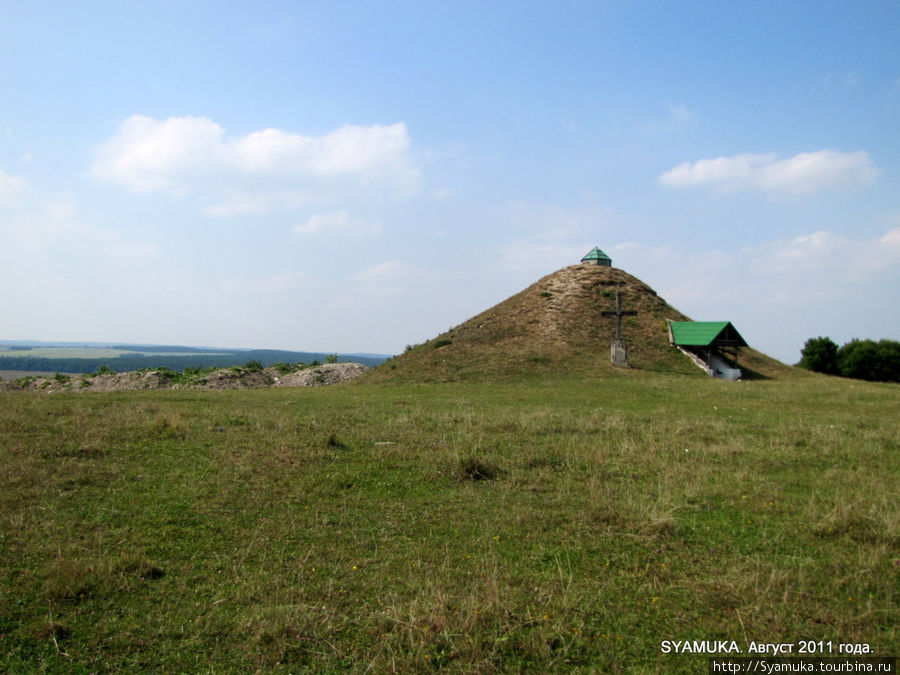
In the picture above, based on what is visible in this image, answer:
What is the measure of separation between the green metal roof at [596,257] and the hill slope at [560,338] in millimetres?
992

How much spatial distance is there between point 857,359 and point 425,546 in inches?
→ 2388

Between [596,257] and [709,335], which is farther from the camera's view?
[596,257]

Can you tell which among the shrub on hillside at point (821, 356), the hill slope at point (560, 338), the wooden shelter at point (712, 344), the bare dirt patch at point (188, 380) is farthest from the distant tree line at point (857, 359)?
the bare dirt patch at point (188, 380)

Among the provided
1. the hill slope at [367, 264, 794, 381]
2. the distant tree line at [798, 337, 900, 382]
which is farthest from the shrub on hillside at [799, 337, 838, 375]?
the hill slope at [367, 264, 794, 381]

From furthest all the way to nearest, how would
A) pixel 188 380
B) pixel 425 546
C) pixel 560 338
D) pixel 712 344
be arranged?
pixel 560 338
pixel 188 380
pixel 712 344
pixel 425 546

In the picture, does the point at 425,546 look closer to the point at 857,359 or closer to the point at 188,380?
the point at 188,380

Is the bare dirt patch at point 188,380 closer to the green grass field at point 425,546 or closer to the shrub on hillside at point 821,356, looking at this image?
the green grass field at point 425,546

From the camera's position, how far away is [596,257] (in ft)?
174

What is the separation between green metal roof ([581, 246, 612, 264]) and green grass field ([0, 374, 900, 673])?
4047 cm

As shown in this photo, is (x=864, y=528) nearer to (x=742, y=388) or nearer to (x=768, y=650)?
(x=768, y=650)

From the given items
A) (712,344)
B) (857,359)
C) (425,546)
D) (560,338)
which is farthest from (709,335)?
(425,546)

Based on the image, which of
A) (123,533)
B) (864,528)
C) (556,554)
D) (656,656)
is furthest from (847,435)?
(123,533)

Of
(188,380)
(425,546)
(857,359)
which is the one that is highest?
(857,359)

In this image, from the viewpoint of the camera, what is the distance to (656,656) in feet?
16.3
